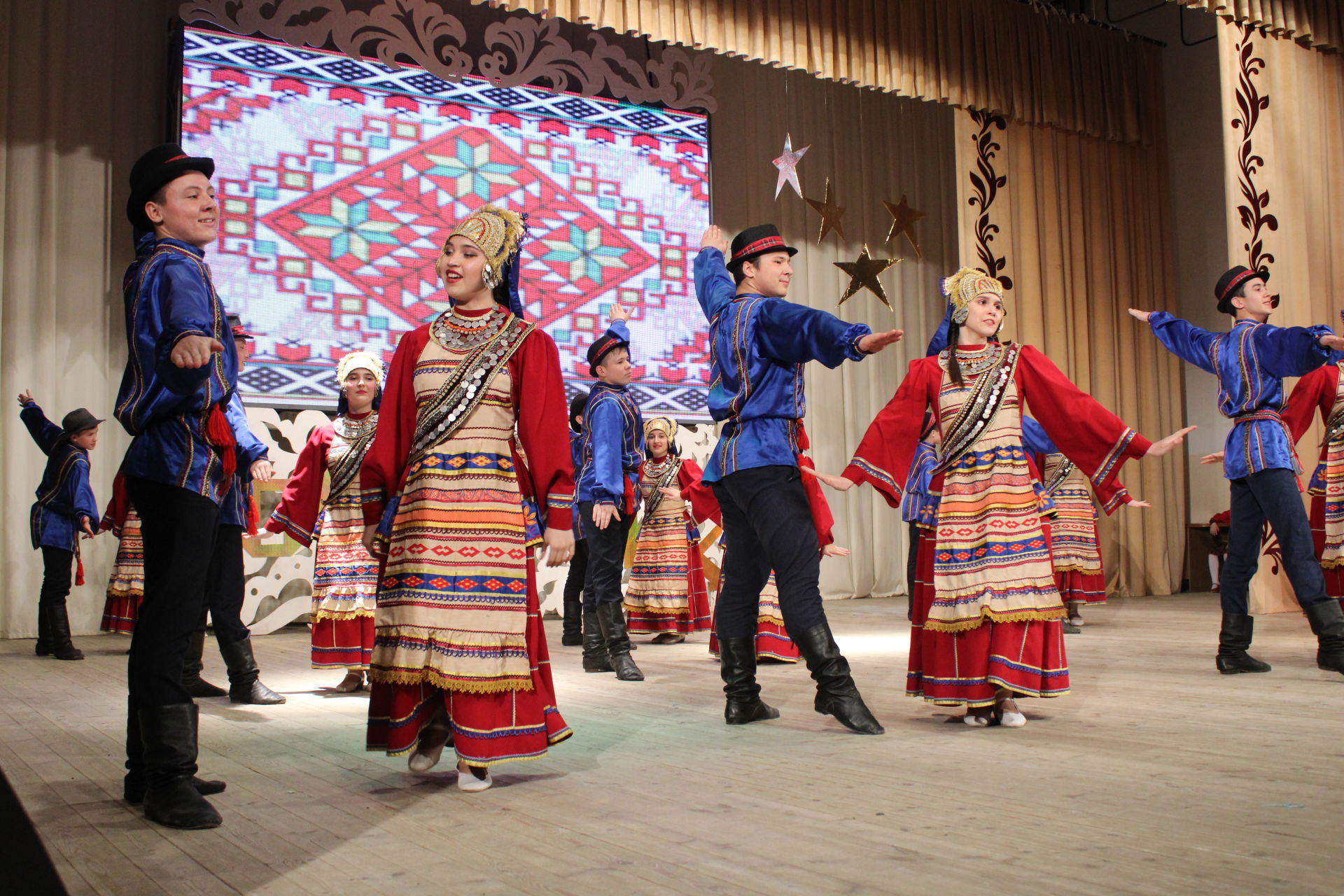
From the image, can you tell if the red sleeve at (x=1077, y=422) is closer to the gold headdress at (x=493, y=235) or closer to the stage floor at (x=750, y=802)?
the stage floor at (x=750, y=802)

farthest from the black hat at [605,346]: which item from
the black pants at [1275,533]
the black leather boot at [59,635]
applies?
the black leather boot at [59,635]

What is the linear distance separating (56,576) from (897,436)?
4.25 metres

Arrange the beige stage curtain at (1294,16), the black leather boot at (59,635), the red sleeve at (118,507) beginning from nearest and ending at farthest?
the red sleeve at (118,507) → the black leather boot at (59,635) → the beige stage curtain at (1294,16)

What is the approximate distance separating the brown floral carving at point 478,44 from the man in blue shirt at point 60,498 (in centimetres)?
241

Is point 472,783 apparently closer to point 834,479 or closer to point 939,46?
point 834,479

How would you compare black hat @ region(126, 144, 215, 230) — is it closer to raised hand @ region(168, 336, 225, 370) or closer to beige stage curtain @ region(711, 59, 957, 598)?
raised hand @ region(168, 336, 225, 370)

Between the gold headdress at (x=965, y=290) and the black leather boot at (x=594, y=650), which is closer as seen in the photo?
the gold headdress at (x=965, y=290)

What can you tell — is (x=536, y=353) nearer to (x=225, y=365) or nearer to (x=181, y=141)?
(x=225, y=365)

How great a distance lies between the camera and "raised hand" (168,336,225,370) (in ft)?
6.56

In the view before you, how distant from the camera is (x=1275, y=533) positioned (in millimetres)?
4055

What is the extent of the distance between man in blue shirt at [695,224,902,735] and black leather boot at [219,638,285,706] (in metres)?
1.61

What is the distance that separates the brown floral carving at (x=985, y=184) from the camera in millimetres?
8344

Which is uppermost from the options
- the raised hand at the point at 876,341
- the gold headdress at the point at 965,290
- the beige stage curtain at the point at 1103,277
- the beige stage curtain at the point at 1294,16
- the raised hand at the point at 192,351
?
the beige stage curtain at the point at 1294,16

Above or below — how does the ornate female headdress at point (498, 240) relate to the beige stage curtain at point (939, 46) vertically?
below
